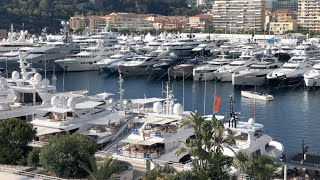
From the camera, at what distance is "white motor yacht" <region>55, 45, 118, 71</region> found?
76.5 metres

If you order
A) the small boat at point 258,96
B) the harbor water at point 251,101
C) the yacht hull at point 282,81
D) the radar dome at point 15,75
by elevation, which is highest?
the radar dome at point 15,75

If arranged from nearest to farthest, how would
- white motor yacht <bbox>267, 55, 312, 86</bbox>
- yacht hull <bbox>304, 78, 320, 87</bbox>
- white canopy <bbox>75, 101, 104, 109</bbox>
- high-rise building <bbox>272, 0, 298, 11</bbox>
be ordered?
1. white canopy <bbox>75, 101, 104, 109</bbox>
2. yacht hull <bbox>304, 78, 320, 87</bbox>
3. white motor yacht <bbox>267, 55, 312, 86</bbox>
4. high-rise building <bbox>272, 0, 298, 11</bbox>

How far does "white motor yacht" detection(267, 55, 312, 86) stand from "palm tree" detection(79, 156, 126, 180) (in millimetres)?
41521

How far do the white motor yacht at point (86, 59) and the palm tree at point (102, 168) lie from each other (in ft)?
191

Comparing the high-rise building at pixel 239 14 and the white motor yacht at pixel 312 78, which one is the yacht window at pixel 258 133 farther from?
the high-rise building at pixel 239 14

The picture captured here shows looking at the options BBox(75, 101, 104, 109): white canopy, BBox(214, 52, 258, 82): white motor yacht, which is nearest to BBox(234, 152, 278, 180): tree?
BBox(75, 101, 104, 109): white canopy

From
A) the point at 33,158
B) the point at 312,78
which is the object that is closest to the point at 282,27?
the point at 312,78

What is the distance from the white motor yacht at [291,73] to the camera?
5859 centimetres

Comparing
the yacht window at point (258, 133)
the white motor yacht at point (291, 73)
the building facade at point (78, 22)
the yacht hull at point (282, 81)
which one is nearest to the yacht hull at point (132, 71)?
the white motor yacht at point (291, 73)

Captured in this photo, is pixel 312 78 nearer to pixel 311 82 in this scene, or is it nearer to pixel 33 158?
pixel 311 82

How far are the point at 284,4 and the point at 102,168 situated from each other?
184 metres

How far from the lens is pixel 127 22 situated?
14050cm

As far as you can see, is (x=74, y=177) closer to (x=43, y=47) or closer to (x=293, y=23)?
(x=43, y=47)

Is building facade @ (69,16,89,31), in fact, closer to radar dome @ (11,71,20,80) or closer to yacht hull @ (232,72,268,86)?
yacht hull @ (232,72,268,86)
